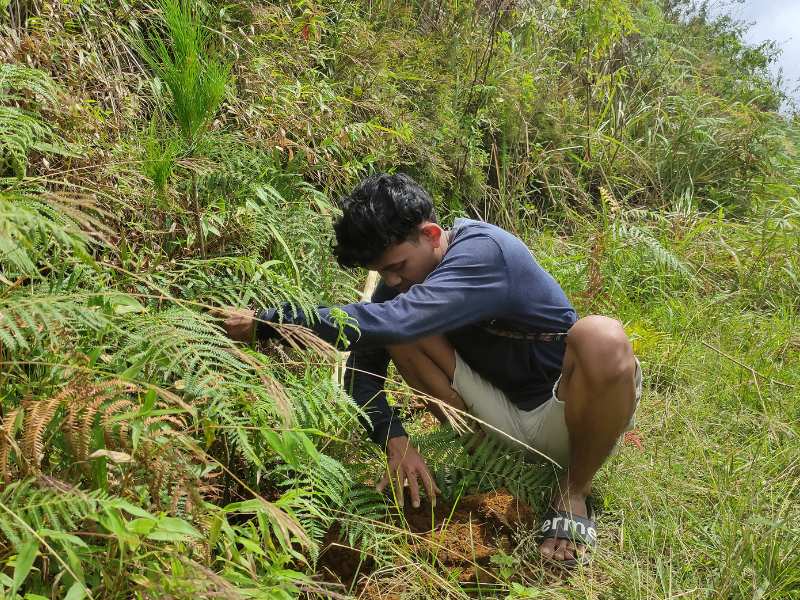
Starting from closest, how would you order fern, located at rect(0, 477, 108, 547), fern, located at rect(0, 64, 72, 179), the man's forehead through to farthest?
fern, located at rect(0, 477, 108, 547)
fern, located at rect(0, 64, 72, 179)
the man's forehead

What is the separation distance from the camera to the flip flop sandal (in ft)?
8.68

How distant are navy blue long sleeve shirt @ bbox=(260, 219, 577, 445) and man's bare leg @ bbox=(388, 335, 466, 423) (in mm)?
66

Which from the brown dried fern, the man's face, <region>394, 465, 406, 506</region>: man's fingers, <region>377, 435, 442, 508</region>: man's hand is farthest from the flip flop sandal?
the brown dried fern

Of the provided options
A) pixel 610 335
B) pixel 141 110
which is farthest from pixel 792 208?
pixel 141 110

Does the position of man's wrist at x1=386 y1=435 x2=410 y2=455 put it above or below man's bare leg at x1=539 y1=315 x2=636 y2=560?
below

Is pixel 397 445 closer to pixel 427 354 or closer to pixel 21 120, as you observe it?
pixel 427 354

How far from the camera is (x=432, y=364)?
309 centimetres

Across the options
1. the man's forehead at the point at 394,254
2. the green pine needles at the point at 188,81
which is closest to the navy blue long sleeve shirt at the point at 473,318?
the man's forehead at the point at 394,254

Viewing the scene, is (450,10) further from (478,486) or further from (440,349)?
(478,486)

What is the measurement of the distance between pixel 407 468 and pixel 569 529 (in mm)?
549

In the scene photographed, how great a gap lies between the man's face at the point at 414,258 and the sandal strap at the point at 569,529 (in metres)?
0.91

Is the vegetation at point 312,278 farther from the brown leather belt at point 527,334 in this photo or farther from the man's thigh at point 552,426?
the brown leather belt at point 527,334

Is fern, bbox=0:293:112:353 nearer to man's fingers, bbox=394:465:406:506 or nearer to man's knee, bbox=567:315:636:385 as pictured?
man's fingers, bbox=394:465:406:506

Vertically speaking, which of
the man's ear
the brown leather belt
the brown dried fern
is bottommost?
the brown dried fern
